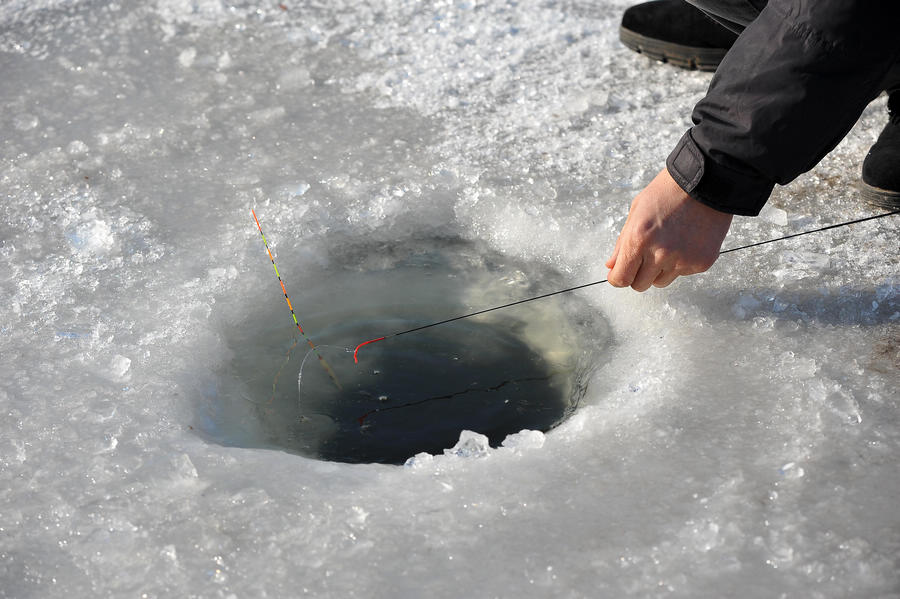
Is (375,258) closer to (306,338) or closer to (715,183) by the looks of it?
(306,338)

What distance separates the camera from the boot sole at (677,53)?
9.07 feet

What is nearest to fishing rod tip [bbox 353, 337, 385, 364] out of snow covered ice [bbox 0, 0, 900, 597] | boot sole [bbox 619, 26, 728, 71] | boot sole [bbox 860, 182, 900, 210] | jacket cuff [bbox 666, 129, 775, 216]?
snow covered ice [bbox 0, 0, 900, 597]

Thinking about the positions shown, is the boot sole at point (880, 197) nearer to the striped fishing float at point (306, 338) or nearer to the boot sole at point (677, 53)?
the boot sole at point (677, 53)

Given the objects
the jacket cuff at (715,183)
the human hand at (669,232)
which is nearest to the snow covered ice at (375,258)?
the human hand at (669,232)

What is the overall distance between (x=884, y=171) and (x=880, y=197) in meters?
0.07

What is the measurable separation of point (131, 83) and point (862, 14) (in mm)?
2280

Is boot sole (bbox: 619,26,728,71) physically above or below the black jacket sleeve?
below

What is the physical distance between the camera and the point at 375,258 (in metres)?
2.18

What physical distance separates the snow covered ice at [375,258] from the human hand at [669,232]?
232 mm

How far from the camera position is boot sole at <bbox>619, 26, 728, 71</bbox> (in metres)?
2.76

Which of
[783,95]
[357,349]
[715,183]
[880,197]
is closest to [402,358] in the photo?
[357,349]

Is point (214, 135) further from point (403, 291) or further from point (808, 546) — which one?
point (808, 546)

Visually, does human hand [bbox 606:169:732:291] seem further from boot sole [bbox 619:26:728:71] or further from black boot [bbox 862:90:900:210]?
boot sole [bbox 619:26:728:71]

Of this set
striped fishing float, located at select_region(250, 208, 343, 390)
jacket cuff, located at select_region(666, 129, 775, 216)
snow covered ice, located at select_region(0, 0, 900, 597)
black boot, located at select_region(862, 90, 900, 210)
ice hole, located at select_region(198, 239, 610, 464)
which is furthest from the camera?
black boot, located at select_region(862, 90, 900, 210)
